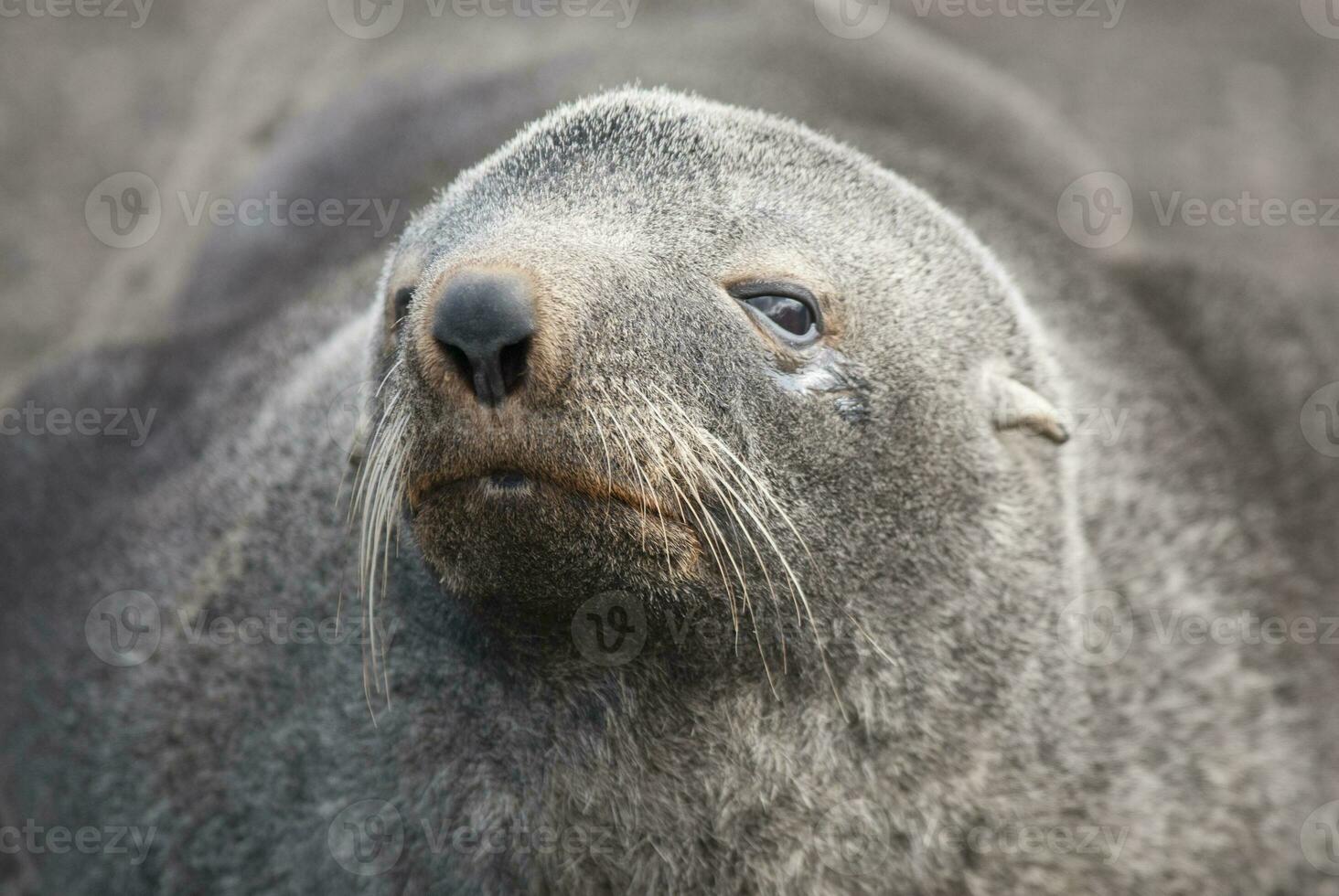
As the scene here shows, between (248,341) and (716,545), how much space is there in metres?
3.15

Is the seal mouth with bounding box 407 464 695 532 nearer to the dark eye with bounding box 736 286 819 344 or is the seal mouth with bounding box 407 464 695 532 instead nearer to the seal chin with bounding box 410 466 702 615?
the seal chin with bounding box 410 466 702 615

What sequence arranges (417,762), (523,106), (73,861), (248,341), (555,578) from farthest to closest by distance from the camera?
(523,106) → (248,341) → (73,861) → (417,762) → (555,578)

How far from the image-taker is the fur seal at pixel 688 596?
10.9 feet

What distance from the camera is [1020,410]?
407 centimetres

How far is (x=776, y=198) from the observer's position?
3811mm

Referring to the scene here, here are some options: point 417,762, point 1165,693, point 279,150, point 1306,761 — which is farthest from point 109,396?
point 1306,761

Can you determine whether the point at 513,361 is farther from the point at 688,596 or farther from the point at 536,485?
the point at 688,596

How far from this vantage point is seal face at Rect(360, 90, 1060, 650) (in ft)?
10.3

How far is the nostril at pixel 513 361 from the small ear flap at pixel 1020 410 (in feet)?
5.12

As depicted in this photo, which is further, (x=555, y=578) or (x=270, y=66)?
(x=270, y=66)

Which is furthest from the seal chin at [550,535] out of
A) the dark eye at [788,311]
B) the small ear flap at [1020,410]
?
the small ear flap at [1020,410]

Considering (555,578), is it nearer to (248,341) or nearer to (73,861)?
(73,861)

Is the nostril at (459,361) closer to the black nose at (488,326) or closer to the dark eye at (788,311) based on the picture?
the black nose at (488,326)

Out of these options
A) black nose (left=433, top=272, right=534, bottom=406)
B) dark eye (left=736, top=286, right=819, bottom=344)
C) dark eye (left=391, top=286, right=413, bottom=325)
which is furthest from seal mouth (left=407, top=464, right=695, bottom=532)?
dark eye (left=391, top=286, right=413, bottom=325)
